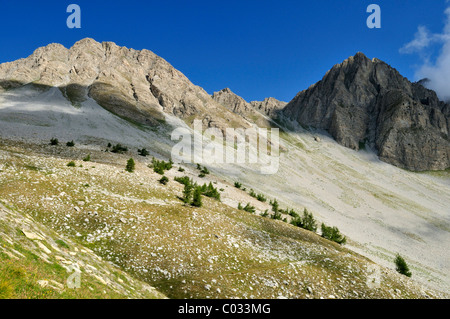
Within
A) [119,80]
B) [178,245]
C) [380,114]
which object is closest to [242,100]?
[119,80]

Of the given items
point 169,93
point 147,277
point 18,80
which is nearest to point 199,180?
point 147,277

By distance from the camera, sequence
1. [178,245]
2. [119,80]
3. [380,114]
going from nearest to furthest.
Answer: [178,245] < [119,80] < [380,114]

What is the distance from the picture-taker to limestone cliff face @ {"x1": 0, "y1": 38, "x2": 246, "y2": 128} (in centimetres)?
10841

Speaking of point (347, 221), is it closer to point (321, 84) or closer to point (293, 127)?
point (293, 127)

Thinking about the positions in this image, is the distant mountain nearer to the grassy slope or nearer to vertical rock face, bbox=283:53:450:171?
vertical rock face, bbox=283:53:450:171

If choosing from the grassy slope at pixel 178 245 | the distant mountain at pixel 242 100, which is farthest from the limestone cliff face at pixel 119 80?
the grassy slope at pixel 178 245

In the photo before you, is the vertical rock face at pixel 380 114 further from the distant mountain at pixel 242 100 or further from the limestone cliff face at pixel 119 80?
the limestone cliff face at pixel 119 80

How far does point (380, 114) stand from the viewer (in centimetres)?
15388

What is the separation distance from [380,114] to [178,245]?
181 m

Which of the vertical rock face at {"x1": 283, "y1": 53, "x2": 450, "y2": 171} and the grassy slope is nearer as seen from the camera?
the grassy slope

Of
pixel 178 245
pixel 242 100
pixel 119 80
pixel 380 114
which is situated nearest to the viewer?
pixel 178 245

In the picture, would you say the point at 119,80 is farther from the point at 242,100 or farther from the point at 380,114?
the point at 380,114

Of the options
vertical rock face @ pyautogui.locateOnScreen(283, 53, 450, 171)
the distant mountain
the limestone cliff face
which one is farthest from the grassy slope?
vertical rock face @ pyautogui.locateOnScreen(283, 53, 450, 171)

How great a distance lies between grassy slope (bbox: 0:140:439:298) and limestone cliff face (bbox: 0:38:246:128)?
85898 millimetres
